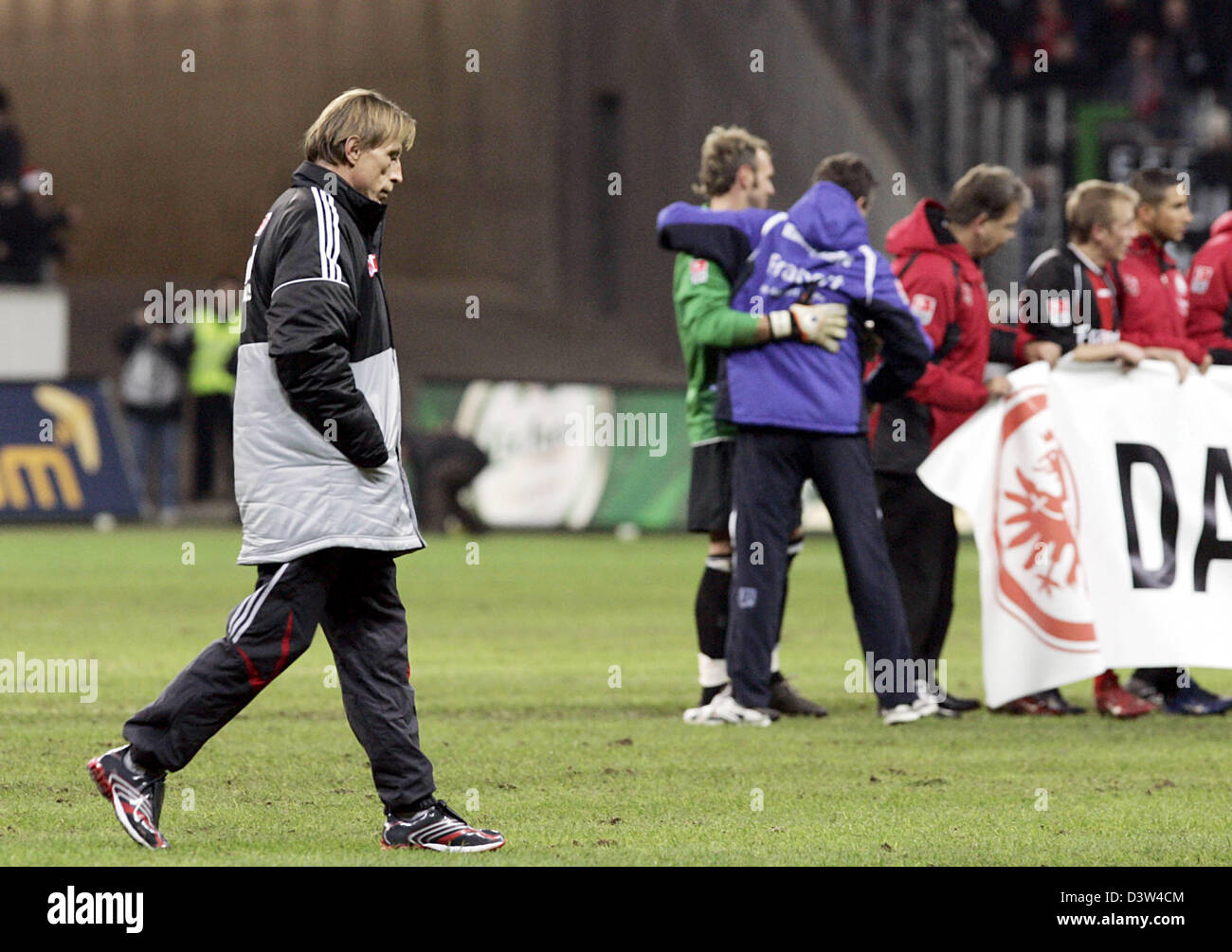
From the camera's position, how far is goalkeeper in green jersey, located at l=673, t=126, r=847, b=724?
8391 mm

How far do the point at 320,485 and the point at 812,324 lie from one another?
316 cm

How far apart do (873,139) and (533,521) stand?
754cm

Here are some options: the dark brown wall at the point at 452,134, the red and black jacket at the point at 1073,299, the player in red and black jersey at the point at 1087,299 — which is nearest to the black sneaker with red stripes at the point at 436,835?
the player in red and black jersey at the point at 1087,299

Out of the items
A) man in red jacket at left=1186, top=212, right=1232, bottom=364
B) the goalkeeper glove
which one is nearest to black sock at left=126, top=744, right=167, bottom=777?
the goalkeeper glove

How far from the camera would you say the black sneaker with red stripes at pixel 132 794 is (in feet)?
17.8

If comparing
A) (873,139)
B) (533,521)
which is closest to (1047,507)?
(533,521)

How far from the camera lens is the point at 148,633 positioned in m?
11.2

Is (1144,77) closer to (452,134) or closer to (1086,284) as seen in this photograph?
(452,134)

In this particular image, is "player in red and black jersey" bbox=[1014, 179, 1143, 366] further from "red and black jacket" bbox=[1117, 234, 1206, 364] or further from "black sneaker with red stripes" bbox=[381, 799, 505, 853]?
"black sneaker with red stripes" bbox=[381, 799, 505, 853]

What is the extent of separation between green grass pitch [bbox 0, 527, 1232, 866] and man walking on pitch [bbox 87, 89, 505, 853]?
24 centimetres

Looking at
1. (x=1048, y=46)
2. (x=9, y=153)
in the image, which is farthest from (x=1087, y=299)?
(x=1048, y=46)

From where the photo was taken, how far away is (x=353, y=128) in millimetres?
5469

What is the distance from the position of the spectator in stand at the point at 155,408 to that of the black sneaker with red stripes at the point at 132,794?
15.6 meters
